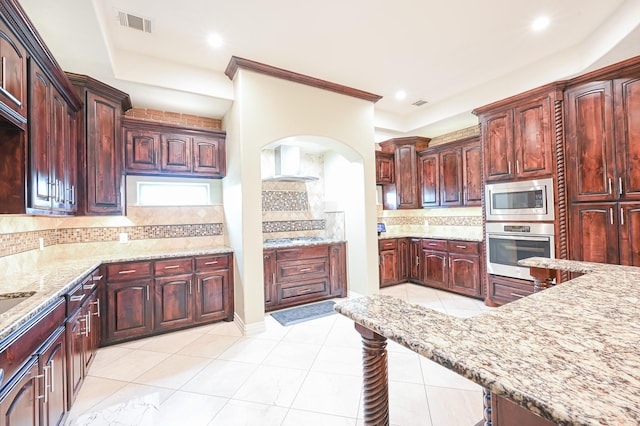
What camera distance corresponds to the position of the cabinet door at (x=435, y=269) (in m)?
4.53

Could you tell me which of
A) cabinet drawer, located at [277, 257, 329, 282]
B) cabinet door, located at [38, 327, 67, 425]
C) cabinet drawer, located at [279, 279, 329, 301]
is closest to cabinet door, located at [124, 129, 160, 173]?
cabinet drawer, located at [277, 257, 329, 282]

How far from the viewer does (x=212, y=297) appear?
335 centimetres

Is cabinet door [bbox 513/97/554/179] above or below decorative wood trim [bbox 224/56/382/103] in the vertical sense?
below

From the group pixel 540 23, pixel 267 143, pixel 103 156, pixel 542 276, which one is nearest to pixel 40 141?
pixel 103 156

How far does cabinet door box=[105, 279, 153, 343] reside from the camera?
2850mm

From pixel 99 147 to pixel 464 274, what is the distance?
16.0 feet

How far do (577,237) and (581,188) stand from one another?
527 mm

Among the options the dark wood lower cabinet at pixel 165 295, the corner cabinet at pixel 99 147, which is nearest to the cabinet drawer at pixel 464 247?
the dark wood lower cabinet at pixel 165 295

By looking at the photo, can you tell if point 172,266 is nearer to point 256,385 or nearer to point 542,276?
point 256,385

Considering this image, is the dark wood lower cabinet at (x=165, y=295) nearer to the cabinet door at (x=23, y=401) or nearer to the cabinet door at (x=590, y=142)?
the cabinet door at (x=23, y=401)

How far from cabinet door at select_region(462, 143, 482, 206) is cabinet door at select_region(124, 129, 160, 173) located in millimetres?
4278

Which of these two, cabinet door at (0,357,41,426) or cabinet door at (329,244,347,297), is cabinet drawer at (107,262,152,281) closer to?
cabinet door at (0,357,41,426)

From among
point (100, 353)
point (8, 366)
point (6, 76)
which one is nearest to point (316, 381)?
point (8, 366)

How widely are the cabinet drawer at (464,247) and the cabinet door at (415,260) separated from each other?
1.91 feet
